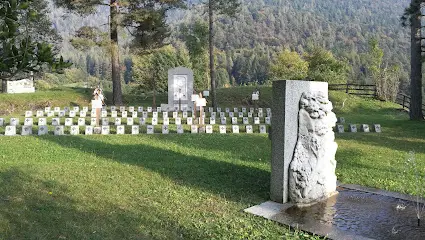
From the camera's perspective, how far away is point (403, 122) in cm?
1631

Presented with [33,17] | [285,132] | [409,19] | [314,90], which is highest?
[409,19]

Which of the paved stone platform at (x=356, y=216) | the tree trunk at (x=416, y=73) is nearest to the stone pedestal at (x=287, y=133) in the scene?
the paved stone platform at (x=356, y=216)

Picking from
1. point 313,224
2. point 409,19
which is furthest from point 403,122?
point 313,224

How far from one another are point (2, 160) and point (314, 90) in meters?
6.51

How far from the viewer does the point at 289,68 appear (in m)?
42.0

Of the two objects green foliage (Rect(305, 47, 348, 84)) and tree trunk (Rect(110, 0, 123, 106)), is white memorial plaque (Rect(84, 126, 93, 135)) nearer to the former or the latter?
tree trunk (Rect(110, 0, 123, 106))

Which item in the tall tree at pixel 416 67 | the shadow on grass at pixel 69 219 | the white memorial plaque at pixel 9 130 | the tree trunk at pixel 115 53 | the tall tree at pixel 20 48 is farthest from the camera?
the tree trunk at pixel 115 53

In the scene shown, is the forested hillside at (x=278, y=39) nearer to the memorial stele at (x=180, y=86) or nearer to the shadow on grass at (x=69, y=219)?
the memorial stele at (x=180, y=86)

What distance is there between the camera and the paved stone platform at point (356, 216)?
14.5ft

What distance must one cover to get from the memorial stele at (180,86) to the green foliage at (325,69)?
18118 mm

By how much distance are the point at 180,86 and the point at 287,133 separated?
1638 centimetres

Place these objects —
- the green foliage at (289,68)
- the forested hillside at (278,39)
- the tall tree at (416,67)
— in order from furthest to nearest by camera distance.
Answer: the forested hillside at (278,39) → the green foliage at (289,68) → the tall tree at (416,67)

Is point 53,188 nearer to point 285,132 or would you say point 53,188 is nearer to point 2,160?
point 2,160

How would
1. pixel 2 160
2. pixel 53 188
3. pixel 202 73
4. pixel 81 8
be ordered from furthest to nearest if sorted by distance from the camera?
pixel 202 73 → pixel 81 8 → pixel 2 160 → pixel 53 188
